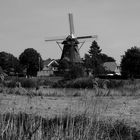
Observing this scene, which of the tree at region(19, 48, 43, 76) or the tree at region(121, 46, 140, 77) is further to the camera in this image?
the tree at region(19, 48, 43, 76)

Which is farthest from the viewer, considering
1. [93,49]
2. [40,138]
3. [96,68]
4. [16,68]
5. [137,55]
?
[93,49]

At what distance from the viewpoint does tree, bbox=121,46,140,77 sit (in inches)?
2692

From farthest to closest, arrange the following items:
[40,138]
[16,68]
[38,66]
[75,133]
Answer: [38,66]
[16,68]
[75,133]
[40,138]

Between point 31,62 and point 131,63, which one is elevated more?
point 31,62

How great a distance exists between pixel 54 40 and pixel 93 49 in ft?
141

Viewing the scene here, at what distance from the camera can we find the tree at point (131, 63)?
224ft

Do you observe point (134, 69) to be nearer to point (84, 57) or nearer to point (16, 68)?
point (84, 57)

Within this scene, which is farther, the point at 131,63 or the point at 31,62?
the point at 31,62

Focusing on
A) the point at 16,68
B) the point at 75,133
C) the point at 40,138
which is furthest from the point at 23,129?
the point at 16,68

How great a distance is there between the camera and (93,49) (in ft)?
376

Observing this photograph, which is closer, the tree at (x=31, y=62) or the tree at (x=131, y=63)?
the tree at (x=131, y=63)

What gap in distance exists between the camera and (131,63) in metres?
68.9

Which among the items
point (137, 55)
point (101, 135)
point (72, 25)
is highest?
point (72, 25)

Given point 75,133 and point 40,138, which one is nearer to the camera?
point 40,138
